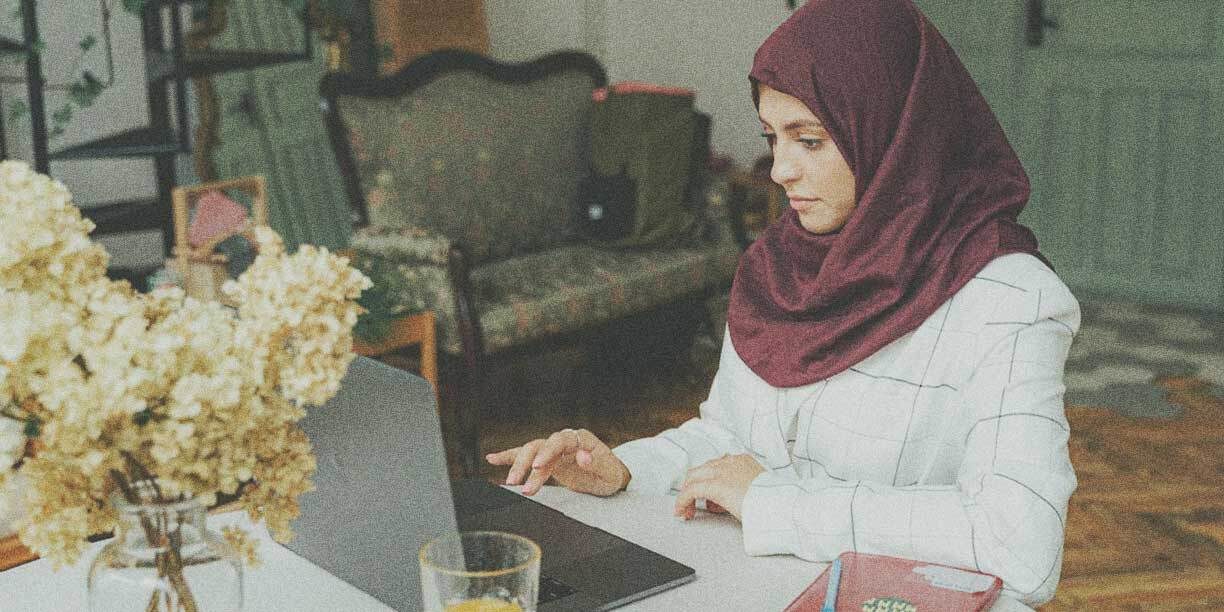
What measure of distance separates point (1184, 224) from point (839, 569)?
4.65 m

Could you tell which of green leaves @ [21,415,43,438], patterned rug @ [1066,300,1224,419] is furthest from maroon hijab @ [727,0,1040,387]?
patterned rug @ [1066,300,1224,419]

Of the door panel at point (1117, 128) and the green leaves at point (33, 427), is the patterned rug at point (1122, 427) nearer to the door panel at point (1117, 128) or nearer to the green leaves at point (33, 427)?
the door panel at point (1117, 128)

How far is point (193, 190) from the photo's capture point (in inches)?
153

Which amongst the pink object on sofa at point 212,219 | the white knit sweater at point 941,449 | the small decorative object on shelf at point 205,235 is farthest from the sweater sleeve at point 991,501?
the pink object on sofa at point 212,219

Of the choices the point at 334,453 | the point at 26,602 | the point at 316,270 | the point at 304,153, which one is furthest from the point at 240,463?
the point at 304,153

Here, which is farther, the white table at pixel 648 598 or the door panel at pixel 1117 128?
the door panel at pixel 1117 128

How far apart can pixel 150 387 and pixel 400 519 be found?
34cm

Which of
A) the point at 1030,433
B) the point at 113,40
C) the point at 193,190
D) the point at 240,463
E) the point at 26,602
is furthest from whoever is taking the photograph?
the point at 113,40

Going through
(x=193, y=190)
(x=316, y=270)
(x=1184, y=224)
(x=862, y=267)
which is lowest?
(x=1184, y=224)

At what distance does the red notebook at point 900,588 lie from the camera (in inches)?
45.1

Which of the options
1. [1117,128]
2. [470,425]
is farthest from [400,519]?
[1117,128]

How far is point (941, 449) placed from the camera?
1.45m

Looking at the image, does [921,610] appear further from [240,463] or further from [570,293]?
[570,293]

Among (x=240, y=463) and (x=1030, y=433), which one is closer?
(x=240, y=463)
